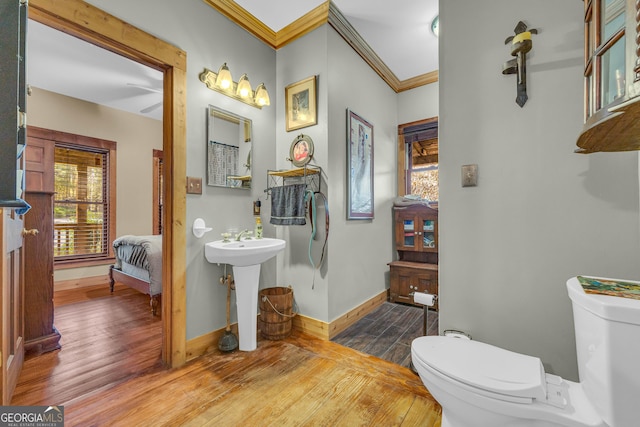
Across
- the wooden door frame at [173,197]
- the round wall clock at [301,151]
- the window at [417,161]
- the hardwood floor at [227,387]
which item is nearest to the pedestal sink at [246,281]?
the hardwood floor at [227,387]

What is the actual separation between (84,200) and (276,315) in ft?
12.7

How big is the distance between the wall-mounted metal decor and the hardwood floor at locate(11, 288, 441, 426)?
5.64 ft

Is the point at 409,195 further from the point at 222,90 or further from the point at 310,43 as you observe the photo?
the point at 222,90

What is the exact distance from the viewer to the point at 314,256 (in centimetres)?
237

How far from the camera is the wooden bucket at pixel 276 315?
7.37ft

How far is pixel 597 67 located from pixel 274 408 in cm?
200

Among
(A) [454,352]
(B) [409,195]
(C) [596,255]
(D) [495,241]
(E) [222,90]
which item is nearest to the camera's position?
(A) [454,352]

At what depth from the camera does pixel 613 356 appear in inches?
32.7

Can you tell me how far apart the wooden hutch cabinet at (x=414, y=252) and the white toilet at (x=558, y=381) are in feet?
6.22

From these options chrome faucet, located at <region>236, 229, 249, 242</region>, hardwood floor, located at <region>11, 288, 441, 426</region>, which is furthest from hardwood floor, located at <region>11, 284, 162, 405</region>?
chrome faucet, located at <region>236, 229, 249, 242</region>

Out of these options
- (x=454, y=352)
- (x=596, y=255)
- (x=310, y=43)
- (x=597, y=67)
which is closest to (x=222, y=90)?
(x=310, y=43)

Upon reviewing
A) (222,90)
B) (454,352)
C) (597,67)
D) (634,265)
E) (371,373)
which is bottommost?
(371,373)

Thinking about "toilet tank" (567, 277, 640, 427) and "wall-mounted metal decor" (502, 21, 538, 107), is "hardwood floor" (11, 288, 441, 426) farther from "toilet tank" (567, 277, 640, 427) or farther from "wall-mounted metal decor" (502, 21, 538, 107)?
"wall-mounted metal decor" (502, 21, 538, 107)

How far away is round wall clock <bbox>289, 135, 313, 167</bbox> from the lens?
7.76 feet
